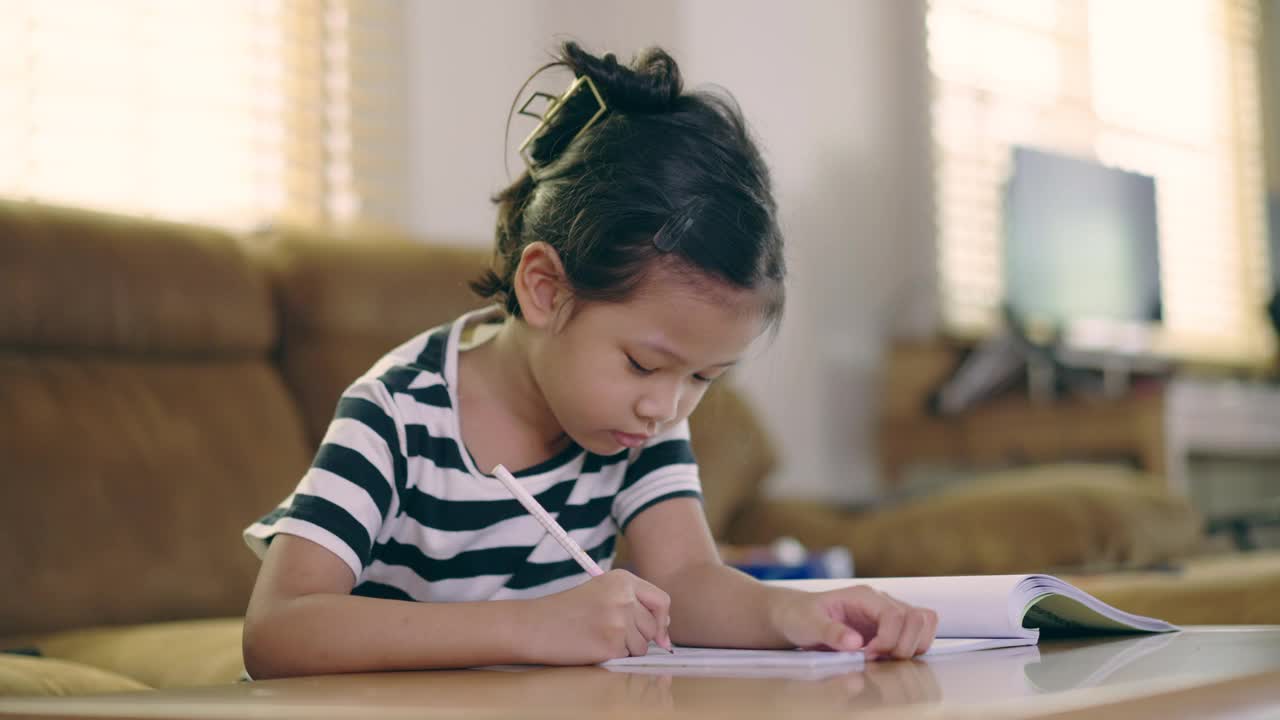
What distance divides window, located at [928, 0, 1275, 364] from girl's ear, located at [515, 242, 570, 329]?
2423 millimetres

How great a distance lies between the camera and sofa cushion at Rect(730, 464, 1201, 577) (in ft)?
6.31

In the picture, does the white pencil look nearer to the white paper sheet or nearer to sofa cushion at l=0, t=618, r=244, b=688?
the white paper sheet

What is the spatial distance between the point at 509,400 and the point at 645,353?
0.64 feet

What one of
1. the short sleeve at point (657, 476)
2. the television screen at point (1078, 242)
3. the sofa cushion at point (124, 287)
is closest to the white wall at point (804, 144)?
the television screen at point (1078, 242)

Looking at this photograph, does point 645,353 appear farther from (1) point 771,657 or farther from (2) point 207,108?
(2) point 207,108

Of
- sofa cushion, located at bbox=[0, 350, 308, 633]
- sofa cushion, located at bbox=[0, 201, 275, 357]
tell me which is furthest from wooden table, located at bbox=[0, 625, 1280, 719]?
sofa cushion, located at bbox=[0, 201, 275, 357]

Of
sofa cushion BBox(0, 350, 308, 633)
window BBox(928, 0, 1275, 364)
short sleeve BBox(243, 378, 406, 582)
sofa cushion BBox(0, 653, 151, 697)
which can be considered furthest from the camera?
window BBox(928, 0, 1275, 364)

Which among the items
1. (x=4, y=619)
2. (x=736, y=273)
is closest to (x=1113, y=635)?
(x=736, y=273)

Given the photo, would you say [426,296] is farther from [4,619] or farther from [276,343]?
[4,619]

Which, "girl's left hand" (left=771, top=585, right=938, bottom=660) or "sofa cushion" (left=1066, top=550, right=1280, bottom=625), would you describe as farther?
"sofa cushion" (left=1066, top=550, right=1280, bottom=625)

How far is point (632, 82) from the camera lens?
95 cm

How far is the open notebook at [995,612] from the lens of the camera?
0.75m

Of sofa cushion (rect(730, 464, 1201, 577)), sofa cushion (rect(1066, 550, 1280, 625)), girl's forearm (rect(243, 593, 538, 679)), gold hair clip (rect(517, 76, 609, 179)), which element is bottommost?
sofa cushion (rect(730, 464, 1201, 577))

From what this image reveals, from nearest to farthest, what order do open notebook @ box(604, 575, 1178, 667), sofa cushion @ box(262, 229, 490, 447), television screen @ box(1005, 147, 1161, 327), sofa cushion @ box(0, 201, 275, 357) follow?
open notebook @ box(604, 575, 1178, 667) → sofa cushion @ box(0, 201, 275, 357) → sofa cushion @ box(262, 229, 490, 447) → television screen @ box(1005, 147, 1161, 327)
